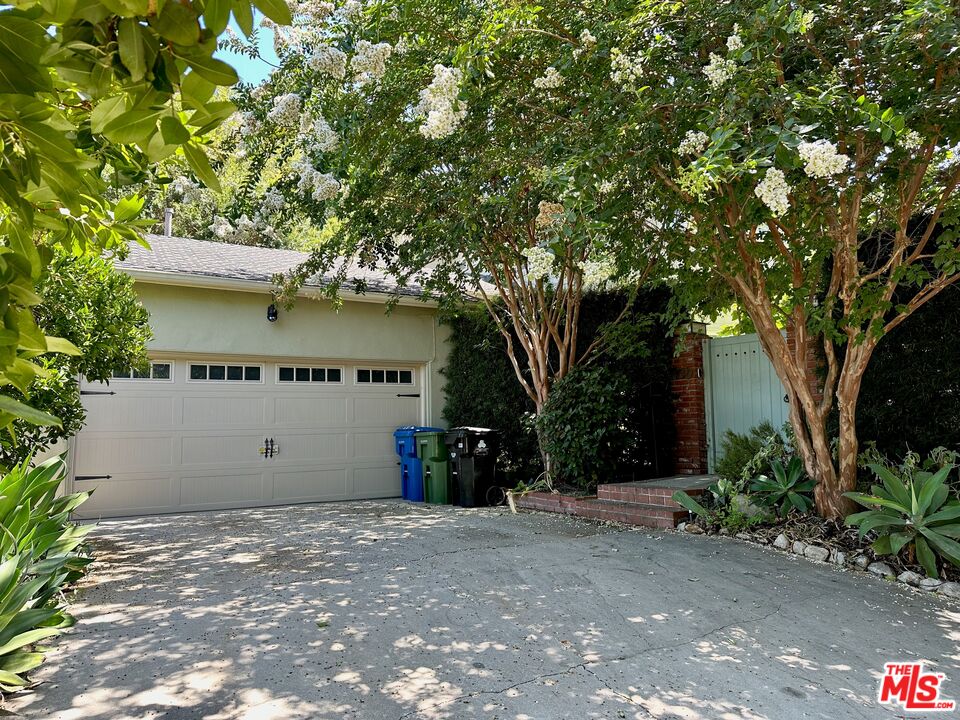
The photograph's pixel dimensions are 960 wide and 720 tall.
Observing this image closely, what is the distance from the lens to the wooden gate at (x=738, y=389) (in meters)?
8.09

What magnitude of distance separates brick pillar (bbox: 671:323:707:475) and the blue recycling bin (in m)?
3.52

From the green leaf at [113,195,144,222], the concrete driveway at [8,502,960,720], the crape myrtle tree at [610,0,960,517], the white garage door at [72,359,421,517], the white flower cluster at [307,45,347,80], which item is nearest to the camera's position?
the green leaf at [113,195,144,222]

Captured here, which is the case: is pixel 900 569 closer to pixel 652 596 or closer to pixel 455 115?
pixel 652 596

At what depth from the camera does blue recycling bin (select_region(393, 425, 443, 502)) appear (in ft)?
32.9

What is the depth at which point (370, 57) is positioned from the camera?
5586 mm

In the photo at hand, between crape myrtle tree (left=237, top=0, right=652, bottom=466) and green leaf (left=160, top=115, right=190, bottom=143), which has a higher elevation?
crape myrtle tree (left=237, top=0, right=652, bottom=466)

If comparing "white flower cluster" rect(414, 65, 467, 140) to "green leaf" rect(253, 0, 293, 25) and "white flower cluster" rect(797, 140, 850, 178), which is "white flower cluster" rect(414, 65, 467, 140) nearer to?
"white flower cluster" rect(797, 140, 850, 178)

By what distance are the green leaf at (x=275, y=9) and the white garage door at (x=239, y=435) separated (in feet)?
29.3

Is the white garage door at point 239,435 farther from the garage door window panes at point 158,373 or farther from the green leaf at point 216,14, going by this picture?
the green leaf at point 216,14

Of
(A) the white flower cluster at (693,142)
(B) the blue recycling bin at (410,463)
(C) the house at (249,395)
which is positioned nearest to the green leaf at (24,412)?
(A) the white flower cluster at (693,142)

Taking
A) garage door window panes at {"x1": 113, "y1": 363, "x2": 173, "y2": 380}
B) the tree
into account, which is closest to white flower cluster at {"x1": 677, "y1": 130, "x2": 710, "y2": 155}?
the tree

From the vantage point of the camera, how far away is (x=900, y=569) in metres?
4.94

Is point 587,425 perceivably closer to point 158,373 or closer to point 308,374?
point 308,374

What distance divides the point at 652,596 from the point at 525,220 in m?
4.93
